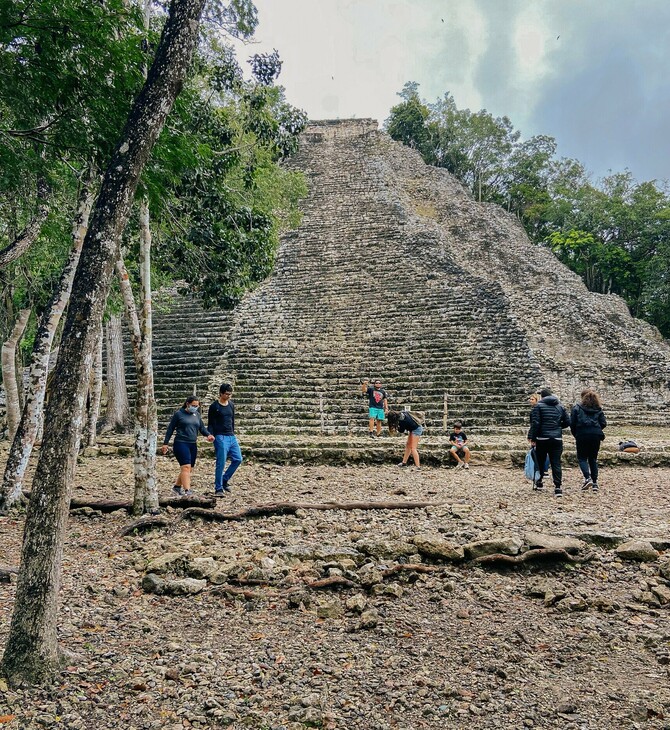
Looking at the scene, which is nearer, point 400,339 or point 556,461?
point 556,461

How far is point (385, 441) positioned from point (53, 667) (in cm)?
833

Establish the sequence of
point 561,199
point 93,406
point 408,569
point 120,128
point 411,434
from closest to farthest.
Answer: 1. point 408,569
2. point 120,128
3. point 411,434
4. point 93,406
5. point 561,199

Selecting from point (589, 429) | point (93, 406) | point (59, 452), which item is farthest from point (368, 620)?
point (93, 406)

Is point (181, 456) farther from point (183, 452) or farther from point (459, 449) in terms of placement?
point (459, 449)

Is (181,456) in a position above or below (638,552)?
above

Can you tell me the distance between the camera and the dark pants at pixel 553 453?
702cm

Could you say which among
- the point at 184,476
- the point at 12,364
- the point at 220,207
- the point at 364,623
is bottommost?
the point at 364,623

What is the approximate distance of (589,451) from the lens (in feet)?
24.0

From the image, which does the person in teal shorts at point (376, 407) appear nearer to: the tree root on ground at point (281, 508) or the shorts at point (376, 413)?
the shorts at point (376, 413)

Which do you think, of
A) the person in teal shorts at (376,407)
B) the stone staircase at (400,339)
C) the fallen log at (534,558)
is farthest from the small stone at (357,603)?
the stone staircase at (400,339)

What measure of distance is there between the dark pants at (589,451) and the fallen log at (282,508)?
2.44 meters

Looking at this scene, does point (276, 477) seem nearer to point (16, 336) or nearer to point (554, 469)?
point (554, 469)

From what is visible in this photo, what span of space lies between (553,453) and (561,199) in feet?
102

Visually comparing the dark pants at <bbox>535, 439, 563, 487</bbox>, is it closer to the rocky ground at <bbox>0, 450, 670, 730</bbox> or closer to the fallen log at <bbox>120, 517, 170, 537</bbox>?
the rocky ground at <bbox>0, 450, 670, 730</bbox>
